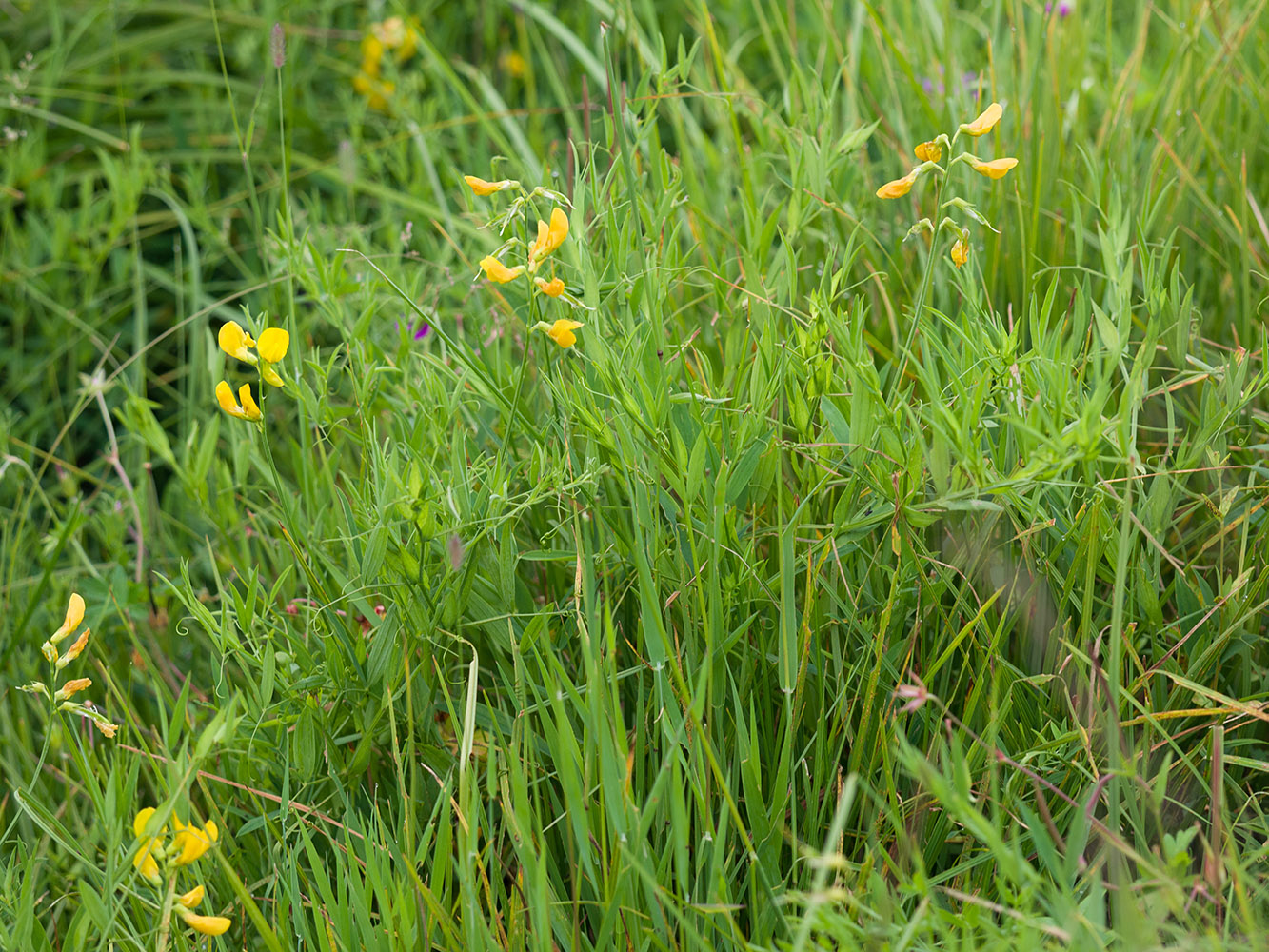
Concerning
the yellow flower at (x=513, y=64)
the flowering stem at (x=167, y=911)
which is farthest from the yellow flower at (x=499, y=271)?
Result: the yellow flower at (x=513, y=64)

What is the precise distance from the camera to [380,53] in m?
2.93

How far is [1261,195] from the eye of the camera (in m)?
1.83

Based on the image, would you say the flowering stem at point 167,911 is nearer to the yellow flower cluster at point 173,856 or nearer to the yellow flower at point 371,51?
the yellow flower cluster at point 173,856

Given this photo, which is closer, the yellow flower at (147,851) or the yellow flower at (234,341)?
the yellow flower at (147,851)

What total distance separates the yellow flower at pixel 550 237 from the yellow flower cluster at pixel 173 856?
0.63 meters

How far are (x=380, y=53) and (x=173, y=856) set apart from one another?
2.46 metres

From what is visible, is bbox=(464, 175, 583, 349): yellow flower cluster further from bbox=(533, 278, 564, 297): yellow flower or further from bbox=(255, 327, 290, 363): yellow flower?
bbox=(255, 327, 290, 363): yellow flower

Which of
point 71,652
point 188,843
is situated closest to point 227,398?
point 71,652

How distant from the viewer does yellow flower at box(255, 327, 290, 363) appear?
3.76 ft

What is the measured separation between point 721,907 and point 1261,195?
156 centimetres

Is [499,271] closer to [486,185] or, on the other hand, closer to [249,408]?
[486,185]

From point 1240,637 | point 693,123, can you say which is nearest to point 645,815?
point 1240,637

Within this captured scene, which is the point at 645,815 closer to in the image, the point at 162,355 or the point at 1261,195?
the point at 1261,195

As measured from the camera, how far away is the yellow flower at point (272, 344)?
1.15 m
